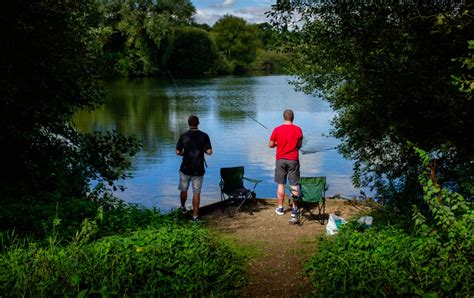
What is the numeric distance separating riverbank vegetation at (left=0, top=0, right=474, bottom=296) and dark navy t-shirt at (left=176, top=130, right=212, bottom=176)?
4.36ft

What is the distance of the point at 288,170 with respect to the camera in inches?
332

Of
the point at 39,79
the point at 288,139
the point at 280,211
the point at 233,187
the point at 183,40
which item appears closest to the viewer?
the point at 39,79

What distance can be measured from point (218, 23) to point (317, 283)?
307ft

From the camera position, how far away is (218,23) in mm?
95062

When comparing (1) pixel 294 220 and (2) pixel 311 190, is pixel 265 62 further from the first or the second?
(1) pixel 294 220

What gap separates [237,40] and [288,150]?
278ft

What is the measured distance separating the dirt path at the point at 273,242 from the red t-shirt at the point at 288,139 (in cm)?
117

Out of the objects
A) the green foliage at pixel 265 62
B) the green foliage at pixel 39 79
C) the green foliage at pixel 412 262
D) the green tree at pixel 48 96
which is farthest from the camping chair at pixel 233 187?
the green foliage at pixel 265 62

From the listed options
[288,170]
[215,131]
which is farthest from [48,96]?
[215,131]

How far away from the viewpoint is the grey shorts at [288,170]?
8.36 m

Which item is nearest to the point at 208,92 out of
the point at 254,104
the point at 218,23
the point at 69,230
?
the point at 254,104

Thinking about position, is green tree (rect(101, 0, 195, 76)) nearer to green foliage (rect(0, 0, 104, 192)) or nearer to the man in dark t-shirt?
green foliage (rect(0, 0, 104, 192))

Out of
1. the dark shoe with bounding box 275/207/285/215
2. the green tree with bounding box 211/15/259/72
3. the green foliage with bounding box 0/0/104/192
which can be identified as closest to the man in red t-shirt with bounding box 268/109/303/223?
the dark shoe with bounding box 275/207/285/215

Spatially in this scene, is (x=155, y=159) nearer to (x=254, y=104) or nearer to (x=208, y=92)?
(x=254, y=104)
